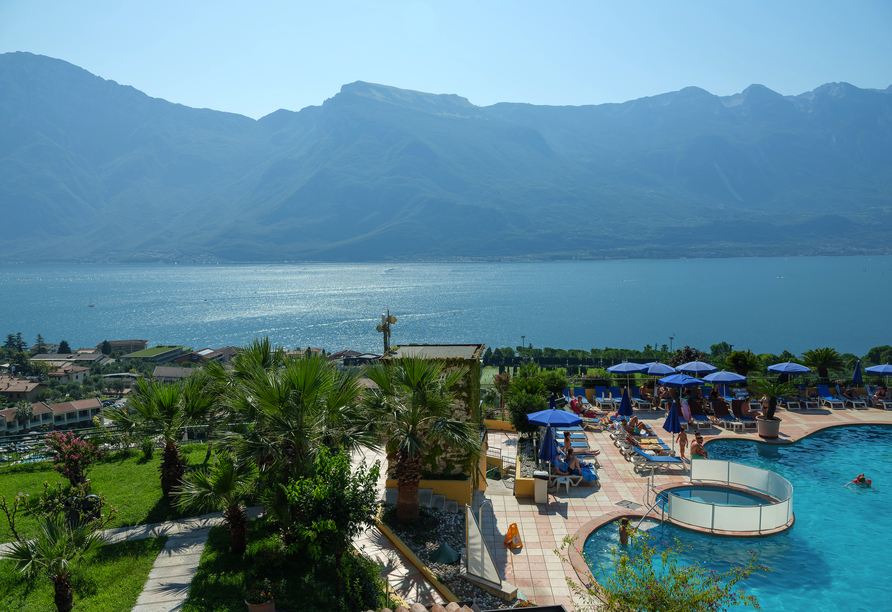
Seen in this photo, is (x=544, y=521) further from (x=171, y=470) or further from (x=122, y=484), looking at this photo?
(x=122, y=484)

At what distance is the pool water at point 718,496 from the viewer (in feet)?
42.2

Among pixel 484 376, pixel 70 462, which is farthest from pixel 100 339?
pixel 70 462

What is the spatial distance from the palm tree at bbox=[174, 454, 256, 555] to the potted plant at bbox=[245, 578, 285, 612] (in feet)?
4.38

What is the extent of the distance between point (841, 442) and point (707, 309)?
390 ft

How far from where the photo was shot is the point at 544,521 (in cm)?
1181

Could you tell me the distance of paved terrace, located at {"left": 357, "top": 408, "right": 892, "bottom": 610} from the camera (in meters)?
9.17

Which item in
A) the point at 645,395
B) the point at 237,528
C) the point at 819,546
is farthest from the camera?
the point at 645,395

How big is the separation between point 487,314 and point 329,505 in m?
109

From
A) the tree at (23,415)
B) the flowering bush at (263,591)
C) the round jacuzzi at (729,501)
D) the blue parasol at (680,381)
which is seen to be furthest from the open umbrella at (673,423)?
the tree at (23,415)

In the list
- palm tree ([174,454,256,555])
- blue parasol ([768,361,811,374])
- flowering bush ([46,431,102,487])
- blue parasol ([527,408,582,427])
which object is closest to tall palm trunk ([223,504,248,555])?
palm tree ([174,454,256,555])

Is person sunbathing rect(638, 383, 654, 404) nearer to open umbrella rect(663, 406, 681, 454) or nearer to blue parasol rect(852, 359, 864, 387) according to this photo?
A: open umbrella rect(663, 406, 681, 454)

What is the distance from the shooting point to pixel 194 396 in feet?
36.4

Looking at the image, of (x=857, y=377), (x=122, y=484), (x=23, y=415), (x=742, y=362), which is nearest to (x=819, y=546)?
(x=742, y=362)

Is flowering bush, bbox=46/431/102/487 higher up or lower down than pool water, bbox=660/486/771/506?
higher up
